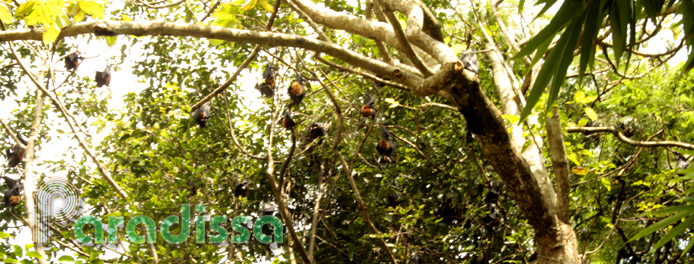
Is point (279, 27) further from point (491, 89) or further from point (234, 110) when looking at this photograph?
point (491, 89)

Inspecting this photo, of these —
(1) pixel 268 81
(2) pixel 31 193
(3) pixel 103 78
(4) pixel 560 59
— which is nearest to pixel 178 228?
(2) pixel 31 193

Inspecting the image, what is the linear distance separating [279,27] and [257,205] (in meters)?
1.67

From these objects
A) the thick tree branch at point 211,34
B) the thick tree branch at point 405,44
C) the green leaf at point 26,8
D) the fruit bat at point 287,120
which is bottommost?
the thick tree branch at point 405,44

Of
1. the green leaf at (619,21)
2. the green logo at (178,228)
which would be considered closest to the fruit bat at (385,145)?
the green logo at (178,228)

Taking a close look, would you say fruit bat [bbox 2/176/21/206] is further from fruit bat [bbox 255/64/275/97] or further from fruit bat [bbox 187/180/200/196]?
fruit bat [bbox 255/64/275/97]

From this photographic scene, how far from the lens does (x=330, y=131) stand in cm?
591

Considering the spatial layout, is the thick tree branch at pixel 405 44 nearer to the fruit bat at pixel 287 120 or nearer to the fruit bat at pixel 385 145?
the fruit bat at pixel 287 120

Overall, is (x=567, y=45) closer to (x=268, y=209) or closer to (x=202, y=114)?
(x=202, y=114)

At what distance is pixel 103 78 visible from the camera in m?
6.23

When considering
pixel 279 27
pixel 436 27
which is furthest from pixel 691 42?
pixel 279 27

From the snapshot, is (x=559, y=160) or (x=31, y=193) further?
(x=31, y=193)

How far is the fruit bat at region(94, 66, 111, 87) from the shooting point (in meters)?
6.20

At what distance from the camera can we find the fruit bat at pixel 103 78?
6.20m

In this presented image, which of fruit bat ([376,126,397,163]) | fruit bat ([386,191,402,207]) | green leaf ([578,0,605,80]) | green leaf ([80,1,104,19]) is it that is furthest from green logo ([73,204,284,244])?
green leaf ([578,0,605,80])
